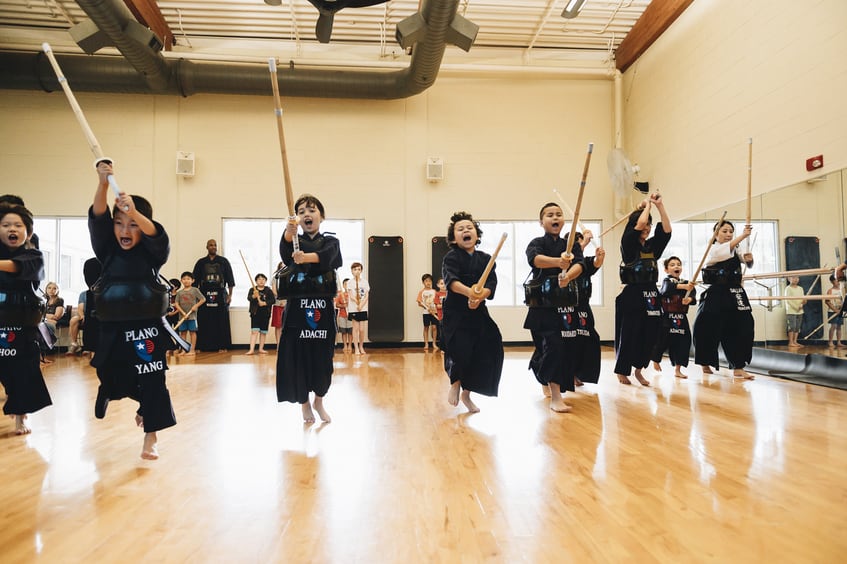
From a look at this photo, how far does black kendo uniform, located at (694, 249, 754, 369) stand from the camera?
525 cm

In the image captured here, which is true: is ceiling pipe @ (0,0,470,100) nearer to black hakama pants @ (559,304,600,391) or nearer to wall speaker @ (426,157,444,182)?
wall speaker @ (426,157,444,182)

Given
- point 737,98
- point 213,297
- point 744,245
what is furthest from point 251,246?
point 737,98

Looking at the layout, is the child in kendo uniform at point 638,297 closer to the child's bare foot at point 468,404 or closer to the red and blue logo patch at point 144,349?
the child's bare foot at point 468,404

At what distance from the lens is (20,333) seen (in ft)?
10.3

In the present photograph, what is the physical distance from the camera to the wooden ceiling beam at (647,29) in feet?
27.3

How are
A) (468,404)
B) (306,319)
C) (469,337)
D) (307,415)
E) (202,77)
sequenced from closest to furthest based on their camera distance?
(306,319), (307,415), (469,337), (468,404), (202,77)

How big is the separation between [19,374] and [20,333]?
241mm

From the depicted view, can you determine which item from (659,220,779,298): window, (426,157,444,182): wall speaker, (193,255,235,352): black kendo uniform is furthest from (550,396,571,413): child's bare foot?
(193,255,235,352): black kendo uniform

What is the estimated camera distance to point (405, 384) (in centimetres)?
518

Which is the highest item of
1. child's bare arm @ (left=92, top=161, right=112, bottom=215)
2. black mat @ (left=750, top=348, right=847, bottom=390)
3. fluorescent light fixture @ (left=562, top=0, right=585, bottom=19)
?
fluorescent light fixture @ (left=562, top=0, right=585, bottom=19)

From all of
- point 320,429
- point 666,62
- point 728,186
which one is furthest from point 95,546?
point 666,62

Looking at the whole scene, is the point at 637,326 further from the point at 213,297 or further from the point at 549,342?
the point at 213,297

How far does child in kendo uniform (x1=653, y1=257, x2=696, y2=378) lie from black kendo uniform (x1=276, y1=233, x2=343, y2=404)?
3810 millimetres

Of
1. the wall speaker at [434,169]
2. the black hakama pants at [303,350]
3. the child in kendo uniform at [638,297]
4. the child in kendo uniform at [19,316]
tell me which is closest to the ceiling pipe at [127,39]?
the wall speaker at [434,169]
